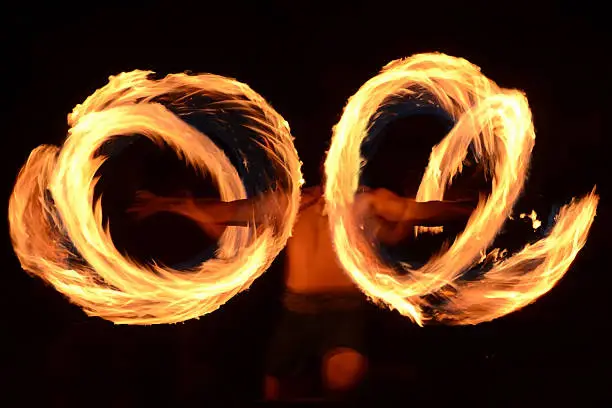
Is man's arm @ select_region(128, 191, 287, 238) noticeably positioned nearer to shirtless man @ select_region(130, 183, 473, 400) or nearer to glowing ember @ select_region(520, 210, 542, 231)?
shirtless man @ select_region(130, 183, 473, 400)

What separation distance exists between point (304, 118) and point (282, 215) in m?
0.78

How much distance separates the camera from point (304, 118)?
455 centimetres

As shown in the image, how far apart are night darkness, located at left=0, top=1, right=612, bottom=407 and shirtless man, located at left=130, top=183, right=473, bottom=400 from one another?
0.48 m

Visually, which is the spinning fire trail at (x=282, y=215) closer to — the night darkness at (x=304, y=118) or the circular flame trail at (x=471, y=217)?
the circular flame trail at (x=471, y=217)

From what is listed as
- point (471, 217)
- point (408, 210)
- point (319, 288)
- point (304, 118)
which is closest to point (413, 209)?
point (408, 210)

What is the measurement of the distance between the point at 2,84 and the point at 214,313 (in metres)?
1.79

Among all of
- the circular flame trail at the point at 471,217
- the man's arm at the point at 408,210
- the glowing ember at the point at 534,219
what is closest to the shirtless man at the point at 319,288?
the man's arm at the point at 408,210

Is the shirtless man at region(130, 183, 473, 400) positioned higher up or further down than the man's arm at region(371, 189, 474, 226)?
further down

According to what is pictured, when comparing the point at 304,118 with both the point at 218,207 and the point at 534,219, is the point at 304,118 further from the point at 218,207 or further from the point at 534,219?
the point at 534,219

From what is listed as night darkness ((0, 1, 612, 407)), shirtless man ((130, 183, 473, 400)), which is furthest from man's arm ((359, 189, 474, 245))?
night darkness ((0, 1, 612, 407))

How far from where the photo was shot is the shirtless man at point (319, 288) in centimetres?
395

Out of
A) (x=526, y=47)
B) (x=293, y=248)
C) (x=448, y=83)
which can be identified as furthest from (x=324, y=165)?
(x=526, y=47)

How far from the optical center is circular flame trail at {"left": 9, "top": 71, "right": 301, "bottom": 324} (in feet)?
13.1

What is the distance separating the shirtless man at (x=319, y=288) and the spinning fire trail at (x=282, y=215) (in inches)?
3.6
